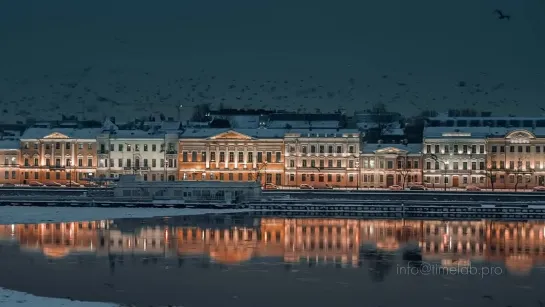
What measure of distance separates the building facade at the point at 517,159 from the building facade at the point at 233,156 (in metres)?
20.2

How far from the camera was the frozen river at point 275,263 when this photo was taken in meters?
36.8

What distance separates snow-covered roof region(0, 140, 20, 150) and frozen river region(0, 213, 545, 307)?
4855 cm

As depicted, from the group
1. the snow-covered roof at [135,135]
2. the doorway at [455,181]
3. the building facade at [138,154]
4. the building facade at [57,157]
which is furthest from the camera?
the snow-covered roof at [135,135]

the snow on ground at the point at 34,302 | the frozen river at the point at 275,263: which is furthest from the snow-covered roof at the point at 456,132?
the snow on ground at the point at 34,302

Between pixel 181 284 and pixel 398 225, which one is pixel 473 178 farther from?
pixel 181 284

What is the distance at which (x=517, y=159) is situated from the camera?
338 feet

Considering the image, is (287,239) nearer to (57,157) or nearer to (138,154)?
(138,154)

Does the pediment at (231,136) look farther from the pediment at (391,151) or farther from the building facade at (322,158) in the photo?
the pediment at (391,151)

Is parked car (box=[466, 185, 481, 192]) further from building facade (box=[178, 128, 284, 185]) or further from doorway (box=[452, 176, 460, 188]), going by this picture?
building facade (box=[178, 128, 284, 185])

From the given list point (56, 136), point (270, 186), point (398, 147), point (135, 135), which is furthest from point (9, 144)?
point (398, 147)

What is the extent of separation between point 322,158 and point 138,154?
18.3m

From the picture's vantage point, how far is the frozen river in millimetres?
36812

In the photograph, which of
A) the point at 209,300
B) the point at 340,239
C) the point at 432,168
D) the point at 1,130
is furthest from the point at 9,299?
the point at 1,130

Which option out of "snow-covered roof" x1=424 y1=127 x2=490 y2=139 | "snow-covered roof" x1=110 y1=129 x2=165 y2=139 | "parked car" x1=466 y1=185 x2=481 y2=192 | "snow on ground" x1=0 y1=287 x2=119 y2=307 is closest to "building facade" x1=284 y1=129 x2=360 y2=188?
"snow-covered roof" x1=424 y1=127 x2=490 y2=139
